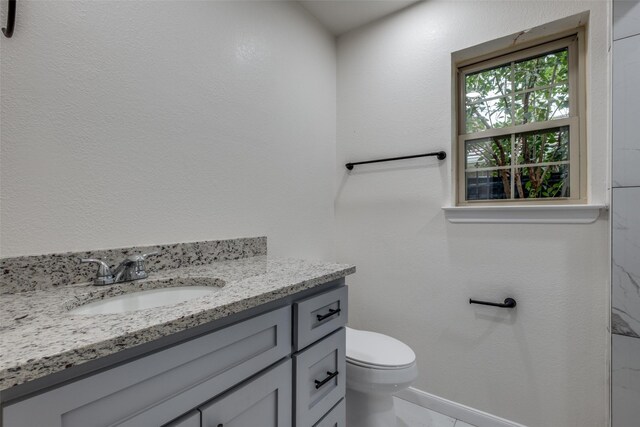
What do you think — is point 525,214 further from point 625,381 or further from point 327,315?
point 327,315

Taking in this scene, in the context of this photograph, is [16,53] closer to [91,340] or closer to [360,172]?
[91,340]

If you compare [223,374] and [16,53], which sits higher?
[16,53]

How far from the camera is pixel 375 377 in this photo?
4.25 feet

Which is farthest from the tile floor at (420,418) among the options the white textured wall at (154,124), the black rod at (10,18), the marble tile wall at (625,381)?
the black rod at (10,18)

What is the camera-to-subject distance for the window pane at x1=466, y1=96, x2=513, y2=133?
5.50 ft

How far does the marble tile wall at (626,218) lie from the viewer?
1114 millimetres

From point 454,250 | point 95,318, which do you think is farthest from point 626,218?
point 95,318

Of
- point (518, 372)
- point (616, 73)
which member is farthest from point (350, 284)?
point (616, 73)

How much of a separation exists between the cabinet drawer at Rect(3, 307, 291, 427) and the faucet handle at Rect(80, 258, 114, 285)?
1.55ft

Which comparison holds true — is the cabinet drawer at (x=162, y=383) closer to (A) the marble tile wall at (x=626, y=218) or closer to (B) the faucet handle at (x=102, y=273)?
(B) the faucet handle at (x=102, y=273)

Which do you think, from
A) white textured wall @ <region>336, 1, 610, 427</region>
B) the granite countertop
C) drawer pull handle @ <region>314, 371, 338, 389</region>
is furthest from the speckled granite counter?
white textured wall @ <region>336, 1, 610, 427</region>

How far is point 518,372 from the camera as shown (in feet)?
4.95

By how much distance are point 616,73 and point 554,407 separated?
1.47 meters

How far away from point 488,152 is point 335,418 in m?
1.54
